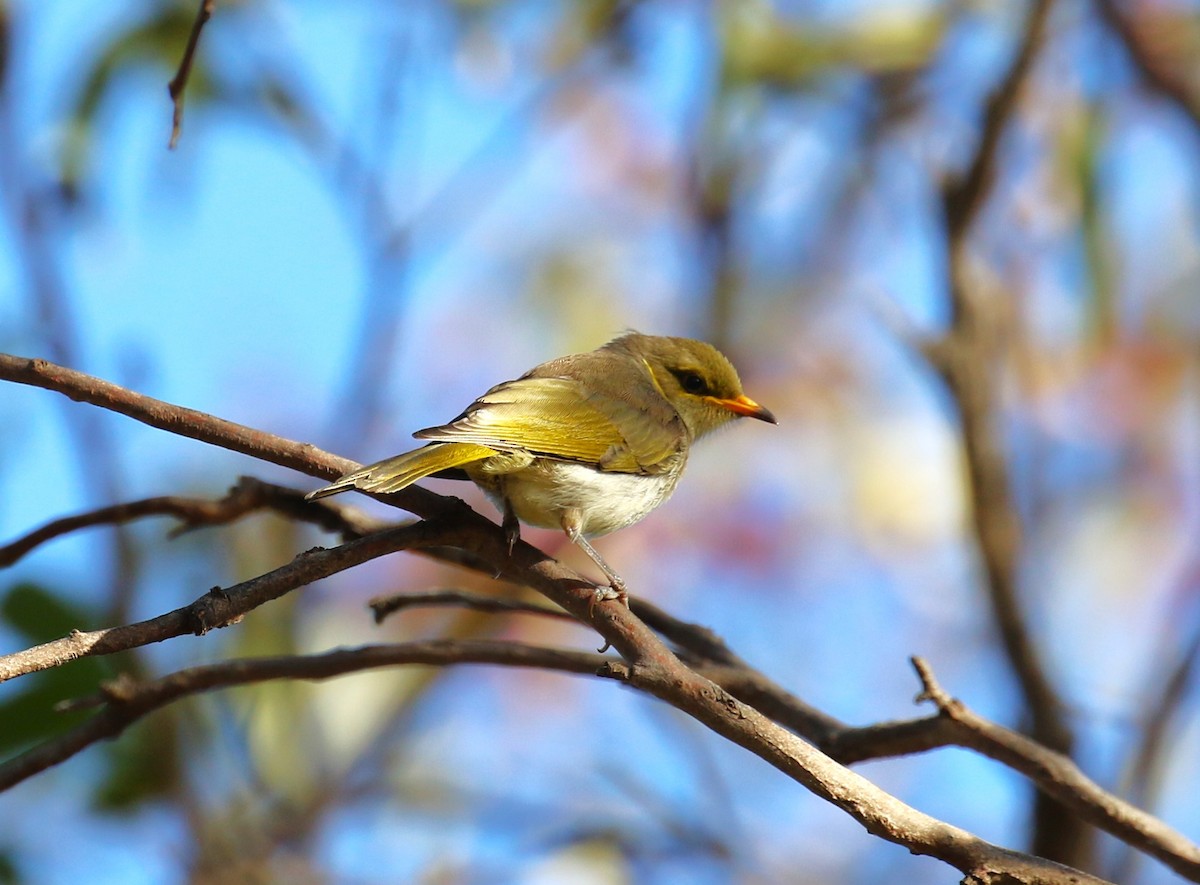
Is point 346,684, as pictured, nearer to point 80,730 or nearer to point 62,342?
point 62,342

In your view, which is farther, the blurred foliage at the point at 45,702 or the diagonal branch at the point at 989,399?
the diagonal branch at the point at 989,399

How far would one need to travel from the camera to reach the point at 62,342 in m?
3.54

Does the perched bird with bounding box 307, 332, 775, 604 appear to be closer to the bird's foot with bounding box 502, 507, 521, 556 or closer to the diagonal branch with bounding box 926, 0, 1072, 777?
the bird's foot with bounding box 502, 507, 521, 556

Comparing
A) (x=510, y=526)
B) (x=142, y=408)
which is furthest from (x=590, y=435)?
→ (x=142, y=408)

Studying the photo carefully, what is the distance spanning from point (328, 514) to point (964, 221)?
2.75 metres

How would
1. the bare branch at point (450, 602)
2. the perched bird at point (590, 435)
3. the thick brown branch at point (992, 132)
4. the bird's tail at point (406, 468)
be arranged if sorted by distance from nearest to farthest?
the bird's tail at point (406, 468) < the bare branch at point (450, 602) < the perched bird at point (590, 435) < the thick brown branch at point (992, 132)

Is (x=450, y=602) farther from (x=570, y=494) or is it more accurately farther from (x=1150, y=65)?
(x=1150, y=65)

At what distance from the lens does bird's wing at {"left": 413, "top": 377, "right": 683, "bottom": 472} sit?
2773 mm

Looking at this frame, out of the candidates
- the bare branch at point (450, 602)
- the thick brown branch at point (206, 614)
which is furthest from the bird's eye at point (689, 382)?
the thick brown branch at point (206, 614)

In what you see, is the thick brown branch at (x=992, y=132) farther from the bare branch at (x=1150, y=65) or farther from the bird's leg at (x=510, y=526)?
the bird's leg at (x=510, y=526)

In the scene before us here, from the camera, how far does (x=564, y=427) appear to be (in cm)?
308

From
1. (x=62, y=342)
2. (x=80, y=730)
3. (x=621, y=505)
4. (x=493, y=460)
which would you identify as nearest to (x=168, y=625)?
(x=80, y=730)

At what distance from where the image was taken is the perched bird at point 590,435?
2.72 metres

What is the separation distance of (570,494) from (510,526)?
1.56 ft
